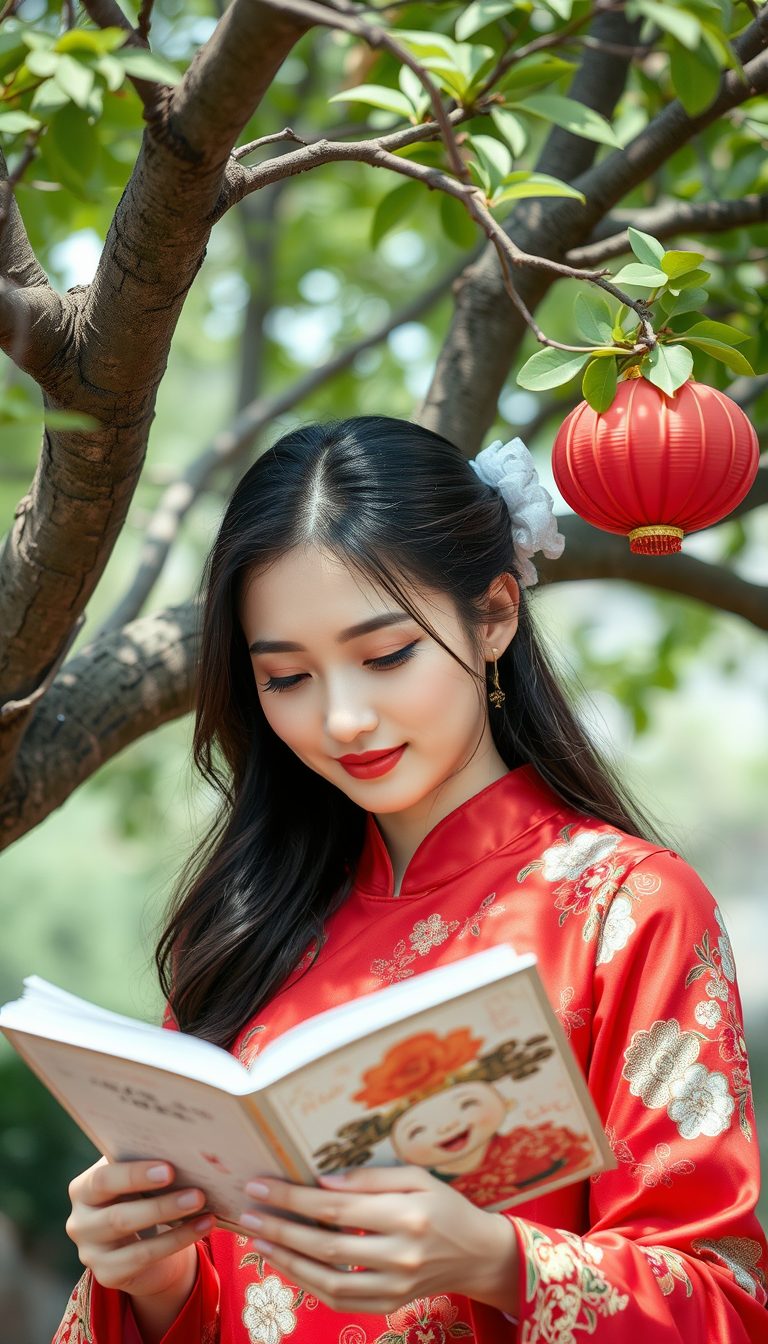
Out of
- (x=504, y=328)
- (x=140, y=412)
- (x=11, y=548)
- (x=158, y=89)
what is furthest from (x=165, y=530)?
(x=158, y=89)

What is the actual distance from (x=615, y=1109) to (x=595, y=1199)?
82mm

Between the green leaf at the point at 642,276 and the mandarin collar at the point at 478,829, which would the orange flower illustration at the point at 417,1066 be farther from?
the green leaf at the point at 642,276

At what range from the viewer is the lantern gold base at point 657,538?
125 cm

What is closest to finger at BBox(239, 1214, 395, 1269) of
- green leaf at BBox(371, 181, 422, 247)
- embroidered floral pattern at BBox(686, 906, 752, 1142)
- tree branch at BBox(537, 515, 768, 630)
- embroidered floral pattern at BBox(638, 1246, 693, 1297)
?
embroidered floral pattern at BBox(638, 1246, 693, 1297)

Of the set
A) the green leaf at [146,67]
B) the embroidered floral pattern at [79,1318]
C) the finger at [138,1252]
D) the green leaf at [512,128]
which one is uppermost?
the green leaf at [146,67]

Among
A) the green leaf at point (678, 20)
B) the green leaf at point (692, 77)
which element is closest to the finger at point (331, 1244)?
the green leaf at point (678, 20)

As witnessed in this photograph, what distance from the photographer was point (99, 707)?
168 cm

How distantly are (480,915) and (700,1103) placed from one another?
308 millimetres

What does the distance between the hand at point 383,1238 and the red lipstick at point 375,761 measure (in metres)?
0.44

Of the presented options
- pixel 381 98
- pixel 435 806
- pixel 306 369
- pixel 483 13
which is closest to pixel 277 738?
pixel 435 806

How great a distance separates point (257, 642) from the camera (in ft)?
4.08

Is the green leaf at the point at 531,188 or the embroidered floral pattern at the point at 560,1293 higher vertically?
the green leaf at the point at 531,188

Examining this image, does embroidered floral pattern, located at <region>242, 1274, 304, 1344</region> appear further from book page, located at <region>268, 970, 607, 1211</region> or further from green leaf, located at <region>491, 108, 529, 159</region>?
green leaf, located at <region>491, 108, 529, 159</region>

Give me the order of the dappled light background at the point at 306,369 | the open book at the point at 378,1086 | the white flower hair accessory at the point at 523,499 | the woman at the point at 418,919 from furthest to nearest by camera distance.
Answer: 1. the dappled light background at the point at 306,369
2. the white flower hair accessory at the point at 523,499
3. the woman at the point at 418,919
4. the open book at the point at 378,1086
